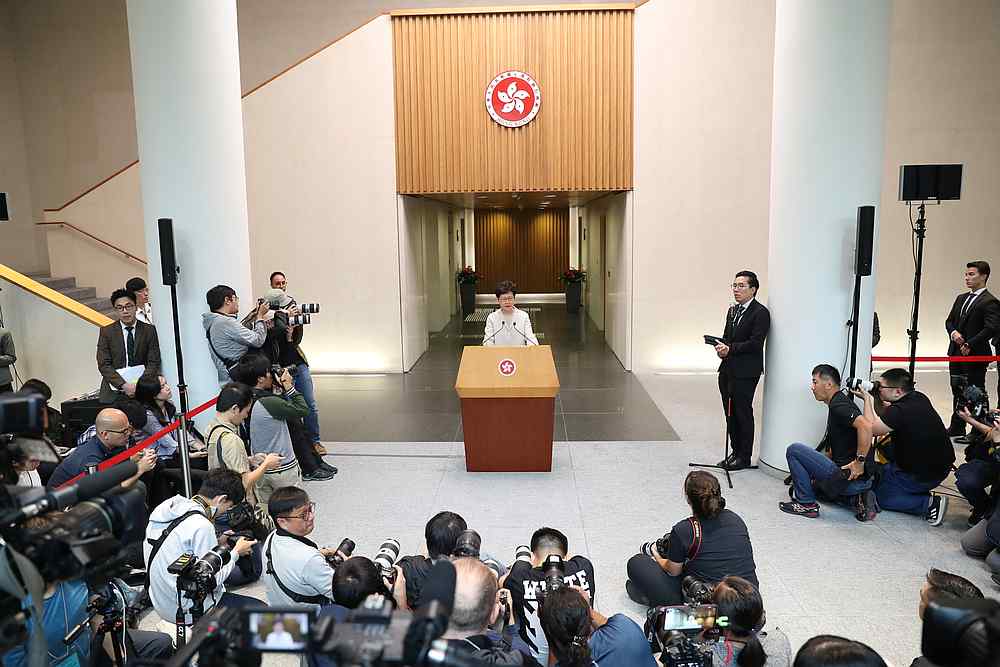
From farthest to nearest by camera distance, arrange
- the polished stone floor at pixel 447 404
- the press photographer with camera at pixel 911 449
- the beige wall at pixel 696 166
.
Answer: the beige wall at pixel 696 166 < the polished stone floor at pixel 447 404 < the press photographer with camera at pixel 911 449

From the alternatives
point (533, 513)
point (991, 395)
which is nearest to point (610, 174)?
point (991, 395)

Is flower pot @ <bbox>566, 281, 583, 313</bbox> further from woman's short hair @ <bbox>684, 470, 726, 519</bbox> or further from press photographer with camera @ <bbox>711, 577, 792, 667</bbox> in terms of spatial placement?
press photographer with camera @ <bbox>711, 577, 792, 667</bbox>

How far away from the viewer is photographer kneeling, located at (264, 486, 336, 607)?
10.5 ft

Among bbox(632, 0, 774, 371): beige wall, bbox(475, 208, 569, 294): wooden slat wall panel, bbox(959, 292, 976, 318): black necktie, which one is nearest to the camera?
bbox(959, 292, 976, 318): black necktie

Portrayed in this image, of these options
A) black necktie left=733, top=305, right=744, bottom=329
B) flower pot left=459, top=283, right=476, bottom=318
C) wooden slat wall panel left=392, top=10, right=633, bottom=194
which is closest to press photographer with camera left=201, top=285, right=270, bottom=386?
black necktie left=733, top=305, right=744, bottom=329

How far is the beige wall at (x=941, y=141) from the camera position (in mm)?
9641

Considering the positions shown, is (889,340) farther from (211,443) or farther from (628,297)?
(211,443)

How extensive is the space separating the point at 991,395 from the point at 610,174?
17.5 ft

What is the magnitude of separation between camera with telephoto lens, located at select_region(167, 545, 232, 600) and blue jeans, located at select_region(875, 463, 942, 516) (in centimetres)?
445

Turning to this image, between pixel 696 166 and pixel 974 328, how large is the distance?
157 inches

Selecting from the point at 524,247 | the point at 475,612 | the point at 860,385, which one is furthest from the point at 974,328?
the point at 524,247

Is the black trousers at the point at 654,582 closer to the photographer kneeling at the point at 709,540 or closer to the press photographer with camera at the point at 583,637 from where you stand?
the photographer kneeling at the point at 709,540

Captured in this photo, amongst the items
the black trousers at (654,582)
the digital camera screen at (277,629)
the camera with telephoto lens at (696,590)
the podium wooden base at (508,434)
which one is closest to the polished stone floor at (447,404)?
the podium wooden base at (508,434)

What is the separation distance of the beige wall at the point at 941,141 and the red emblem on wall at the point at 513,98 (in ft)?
15.2
